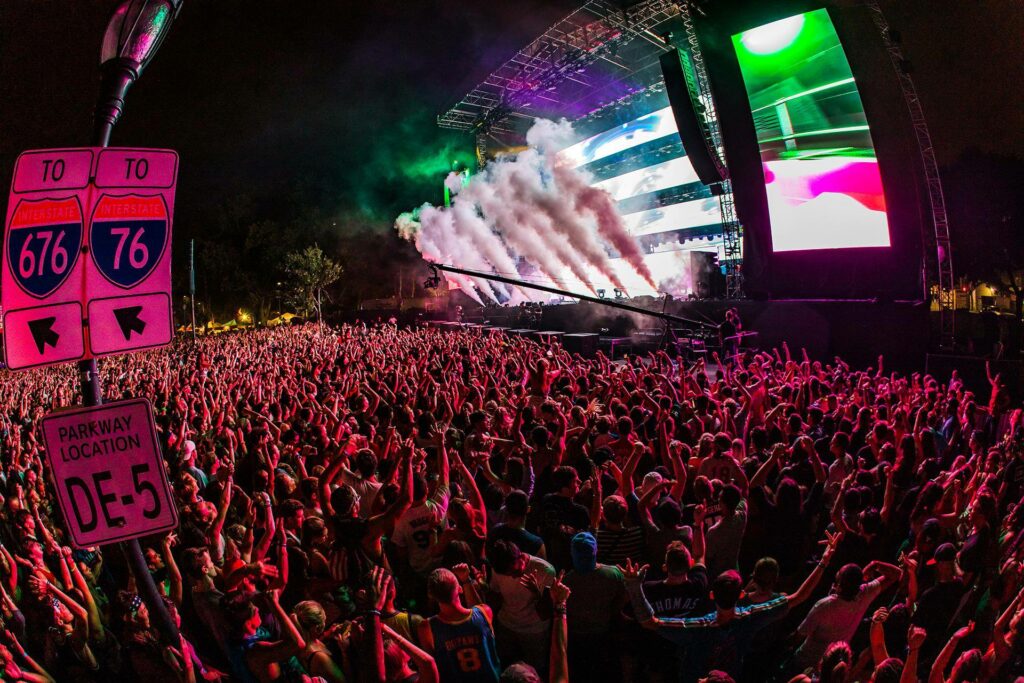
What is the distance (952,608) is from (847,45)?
15400 mm

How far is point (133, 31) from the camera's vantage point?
120 inches

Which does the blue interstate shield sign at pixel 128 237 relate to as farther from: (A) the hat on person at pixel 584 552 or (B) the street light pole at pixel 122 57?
(A) the hat on person at pixel 584 552

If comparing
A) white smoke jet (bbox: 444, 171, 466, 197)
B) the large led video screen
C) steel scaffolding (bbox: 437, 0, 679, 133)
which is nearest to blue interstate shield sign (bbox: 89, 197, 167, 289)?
the large led video screen

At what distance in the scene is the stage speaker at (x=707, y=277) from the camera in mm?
19812

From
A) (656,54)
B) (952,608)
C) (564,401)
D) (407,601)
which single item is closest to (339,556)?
(407,601)

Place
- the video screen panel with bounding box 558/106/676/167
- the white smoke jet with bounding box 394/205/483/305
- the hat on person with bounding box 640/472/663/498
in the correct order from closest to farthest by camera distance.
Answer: the hat on person with bounding box 640/472/663/498 < the video screen panel with bounding box 558/106/676/167 < the white smoke jet with bounding box 394/205/483/305

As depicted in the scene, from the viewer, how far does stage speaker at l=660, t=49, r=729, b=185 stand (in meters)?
17.9

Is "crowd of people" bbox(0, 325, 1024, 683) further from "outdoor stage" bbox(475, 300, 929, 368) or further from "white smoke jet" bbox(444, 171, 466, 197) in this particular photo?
"white smoke jet" bbox(444, 171, 466, 197)

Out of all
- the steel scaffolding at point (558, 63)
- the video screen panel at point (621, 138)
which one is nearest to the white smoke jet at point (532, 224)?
the video screen panel at point (621, 138)

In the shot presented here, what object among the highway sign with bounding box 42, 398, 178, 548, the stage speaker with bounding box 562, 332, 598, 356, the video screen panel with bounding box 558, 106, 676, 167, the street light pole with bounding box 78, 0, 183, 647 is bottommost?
the highway sign with bounding box 42, 398, 178, 548

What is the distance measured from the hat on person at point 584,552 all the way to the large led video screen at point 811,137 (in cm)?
1544

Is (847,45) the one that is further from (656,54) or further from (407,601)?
(656,54)

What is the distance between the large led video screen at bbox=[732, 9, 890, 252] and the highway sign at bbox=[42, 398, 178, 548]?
17017 millimetres

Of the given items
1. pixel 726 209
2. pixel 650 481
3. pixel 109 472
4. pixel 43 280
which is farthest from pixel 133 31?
pixel 726 209
